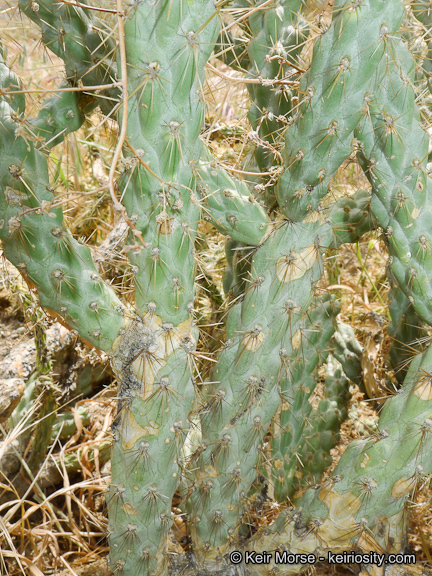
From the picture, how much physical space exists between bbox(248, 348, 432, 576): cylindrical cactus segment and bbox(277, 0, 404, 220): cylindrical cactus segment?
44 cm

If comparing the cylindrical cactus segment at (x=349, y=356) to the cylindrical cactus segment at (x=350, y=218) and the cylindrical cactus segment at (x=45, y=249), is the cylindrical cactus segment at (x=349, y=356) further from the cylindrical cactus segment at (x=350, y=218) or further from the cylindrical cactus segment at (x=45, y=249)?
the cylindrical cactus segment at (x=45, y=249)

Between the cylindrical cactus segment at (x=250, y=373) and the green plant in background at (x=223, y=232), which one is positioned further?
the cylindrical cactus segment at (x=250, y=373)

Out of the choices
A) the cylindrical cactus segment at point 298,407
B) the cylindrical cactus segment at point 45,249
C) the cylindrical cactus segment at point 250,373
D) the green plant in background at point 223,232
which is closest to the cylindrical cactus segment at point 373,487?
the green plant in background at point 223,232

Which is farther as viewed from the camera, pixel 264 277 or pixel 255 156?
pixel 255 156

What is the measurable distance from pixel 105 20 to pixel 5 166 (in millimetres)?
384

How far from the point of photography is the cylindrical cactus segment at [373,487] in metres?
1.05

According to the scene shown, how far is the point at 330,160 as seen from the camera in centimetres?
101

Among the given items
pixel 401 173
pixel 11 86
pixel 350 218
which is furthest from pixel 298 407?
pixel 11 86

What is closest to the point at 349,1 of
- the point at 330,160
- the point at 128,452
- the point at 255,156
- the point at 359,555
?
the point at 330,160

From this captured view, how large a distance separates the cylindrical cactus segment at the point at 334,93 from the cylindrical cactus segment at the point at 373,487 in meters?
0.44

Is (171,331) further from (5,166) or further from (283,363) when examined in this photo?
(5,166)

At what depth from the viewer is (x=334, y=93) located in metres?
0.94

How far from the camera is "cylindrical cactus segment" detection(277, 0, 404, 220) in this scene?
0.90 meters

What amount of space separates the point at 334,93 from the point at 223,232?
0.36 metres
